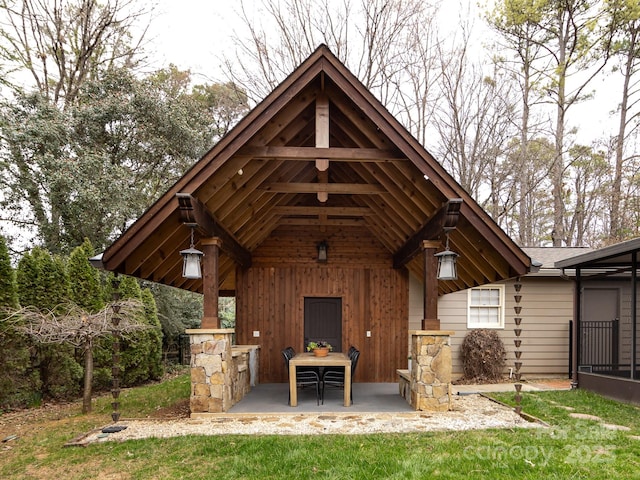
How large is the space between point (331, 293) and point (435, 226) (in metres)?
3.78

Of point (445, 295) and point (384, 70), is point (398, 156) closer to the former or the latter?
point (445, 295)

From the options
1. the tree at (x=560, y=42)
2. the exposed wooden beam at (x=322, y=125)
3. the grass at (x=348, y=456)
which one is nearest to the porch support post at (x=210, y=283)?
the grass at (x=348, y=456)

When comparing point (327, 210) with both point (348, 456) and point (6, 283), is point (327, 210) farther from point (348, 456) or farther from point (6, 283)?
point (6, 283)

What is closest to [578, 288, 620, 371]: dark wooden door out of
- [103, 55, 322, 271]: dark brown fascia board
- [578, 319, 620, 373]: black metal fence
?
[578, 319, 620, 373]: black metal fence

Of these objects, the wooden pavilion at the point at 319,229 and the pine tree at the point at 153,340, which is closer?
the wooden pavilion at the point at 319,229

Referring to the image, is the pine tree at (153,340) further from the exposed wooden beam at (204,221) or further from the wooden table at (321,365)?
the wooden table at (321,365)

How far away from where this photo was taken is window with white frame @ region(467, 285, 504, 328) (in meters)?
10.1

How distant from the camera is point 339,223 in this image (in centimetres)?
885

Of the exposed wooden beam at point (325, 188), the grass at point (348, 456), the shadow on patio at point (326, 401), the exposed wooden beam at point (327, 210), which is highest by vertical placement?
the exposed wooden beam at point (325, 188)

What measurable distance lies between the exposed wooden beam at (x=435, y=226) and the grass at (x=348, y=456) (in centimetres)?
256

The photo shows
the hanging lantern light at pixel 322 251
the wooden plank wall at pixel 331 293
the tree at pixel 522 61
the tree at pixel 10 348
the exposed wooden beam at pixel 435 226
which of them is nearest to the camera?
the exposed wooden beam at pixel 435 226

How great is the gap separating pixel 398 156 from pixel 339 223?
3.27 m

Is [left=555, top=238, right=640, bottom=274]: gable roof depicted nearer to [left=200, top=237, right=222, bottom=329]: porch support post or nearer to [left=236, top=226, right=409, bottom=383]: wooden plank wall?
[left=236, top=226, right=409, bottom=383]: wooden plank wall

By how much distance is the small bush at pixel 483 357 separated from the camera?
9516mm
